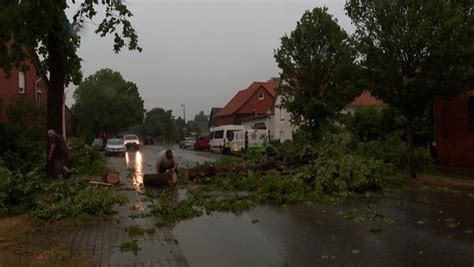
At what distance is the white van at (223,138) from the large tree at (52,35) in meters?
20.5

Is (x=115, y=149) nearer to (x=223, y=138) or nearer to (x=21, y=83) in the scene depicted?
(x=21, y=83)

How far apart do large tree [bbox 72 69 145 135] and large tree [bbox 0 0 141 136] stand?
62983 millimetres

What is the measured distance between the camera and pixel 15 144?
23422mm

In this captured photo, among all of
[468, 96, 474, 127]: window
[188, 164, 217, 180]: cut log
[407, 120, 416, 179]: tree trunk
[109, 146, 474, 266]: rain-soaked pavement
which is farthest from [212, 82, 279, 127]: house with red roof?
[109, 146, 474, 266]: rain-soaked pavement

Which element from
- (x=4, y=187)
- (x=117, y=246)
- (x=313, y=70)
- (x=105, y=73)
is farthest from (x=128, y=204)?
(x=105, y=73)

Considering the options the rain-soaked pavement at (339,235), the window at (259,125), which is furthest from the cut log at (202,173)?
the window at (259,125)

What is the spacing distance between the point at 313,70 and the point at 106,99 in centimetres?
6341

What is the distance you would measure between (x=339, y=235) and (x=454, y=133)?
14114 millimetres

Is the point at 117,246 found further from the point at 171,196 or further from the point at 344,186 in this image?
the point at 344,186

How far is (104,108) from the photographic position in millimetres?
80375

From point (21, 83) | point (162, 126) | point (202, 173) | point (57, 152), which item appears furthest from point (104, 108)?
point (202, 173)

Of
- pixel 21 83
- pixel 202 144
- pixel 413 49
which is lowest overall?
pixel 202 144

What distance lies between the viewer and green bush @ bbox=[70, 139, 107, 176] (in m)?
20.0

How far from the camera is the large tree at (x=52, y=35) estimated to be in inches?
597
